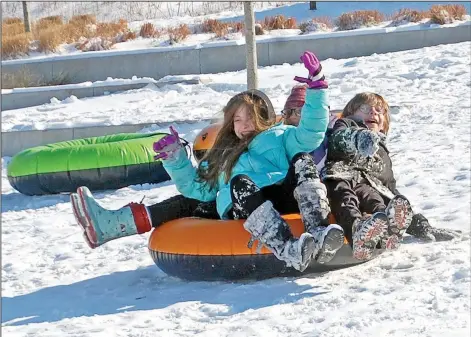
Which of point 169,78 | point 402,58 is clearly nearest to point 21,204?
point 169,78

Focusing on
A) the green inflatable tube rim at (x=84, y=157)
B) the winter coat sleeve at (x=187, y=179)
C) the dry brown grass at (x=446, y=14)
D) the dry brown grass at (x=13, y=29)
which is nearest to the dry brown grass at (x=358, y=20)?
the dry brown grass at (x=446, y=14)

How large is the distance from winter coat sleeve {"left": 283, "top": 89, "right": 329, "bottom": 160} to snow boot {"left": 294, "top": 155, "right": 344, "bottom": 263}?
0.08 metres

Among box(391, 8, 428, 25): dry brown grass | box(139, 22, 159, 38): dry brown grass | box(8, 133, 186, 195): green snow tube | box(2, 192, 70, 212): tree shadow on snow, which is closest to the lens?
box(2, 192, 70, 212): tree shadow on snow

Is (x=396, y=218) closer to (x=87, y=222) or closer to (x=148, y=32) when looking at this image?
(x=87, y=222)

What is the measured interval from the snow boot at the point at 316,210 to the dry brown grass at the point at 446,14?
10476 mm

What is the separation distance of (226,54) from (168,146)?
9373 mm

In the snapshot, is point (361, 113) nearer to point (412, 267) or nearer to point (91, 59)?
point (412, 267)

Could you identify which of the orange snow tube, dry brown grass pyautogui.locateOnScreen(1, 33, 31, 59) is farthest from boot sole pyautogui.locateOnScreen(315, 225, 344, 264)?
dry brown grass pyautogui.locateOnScreen(1, 33, 31, 59)

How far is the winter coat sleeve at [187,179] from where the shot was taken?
5070 mm

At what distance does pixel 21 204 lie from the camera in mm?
7867

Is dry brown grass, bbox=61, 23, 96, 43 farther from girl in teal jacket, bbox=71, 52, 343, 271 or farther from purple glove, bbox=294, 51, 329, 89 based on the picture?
purple glove, bbox=294, 51, 329, 89

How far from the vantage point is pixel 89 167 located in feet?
25.7

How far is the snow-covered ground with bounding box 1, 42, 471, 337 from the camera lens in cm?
397

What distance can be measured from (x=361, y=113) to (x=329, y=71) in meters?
7.18
